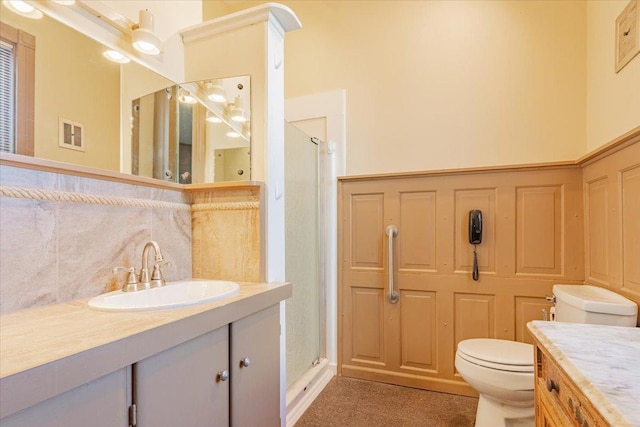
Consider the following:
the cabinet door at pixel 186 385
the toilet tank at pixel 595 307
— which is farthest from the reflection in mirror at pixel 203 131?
the toilet tank at pixel 595 307

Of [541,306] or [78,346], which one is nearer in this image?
[78,346]

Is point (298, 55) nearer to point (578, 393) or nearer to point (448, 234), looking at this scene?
point (448, 234)

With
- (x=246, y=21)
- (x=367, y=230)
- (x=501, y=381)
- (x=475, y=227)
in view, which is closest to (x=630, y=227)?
(x=475, y=227)

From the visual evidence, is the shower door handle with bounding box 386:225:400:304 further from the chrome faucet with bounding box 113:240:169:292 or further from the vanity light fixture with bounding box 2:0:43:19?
the vanity light fixture with bounding box 2:0:43:19

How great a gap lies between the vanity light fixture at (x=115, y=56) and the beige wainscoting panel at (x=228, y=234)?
61 centimetres

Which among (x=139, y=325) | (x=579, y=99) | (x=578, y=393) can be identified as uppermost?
(x=579, y=99)

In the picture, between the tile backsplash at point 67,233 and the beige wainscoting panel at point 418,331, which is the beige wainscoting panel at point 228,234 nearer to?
the tile backsplash at point 67,233

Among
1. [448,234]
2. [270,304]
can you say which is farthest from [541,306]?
[270,304]

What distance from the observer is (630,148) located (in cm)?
142

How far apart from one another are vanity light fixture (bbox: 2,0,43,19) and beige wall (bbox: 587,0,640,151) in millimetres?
2324

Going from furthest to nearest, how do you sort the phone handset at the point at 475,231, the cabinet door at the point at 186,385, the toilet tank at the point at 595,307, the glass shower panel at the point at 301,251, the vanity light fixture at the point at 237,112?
the phone handset at the point at 475,231 → the glass shower panel at the point at 301,251 → the vanity light fixture at the point at 237,112 → the toilet tank at the point at 595,307 → the cabinet door at the point at 186,385

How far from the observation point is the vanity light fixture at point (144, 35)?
1356 millimetres

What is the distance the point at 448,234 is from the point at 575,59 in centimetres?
130

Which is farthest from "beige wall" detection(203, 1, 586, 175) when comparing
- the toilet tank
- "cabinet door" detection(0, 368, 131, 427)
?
"cabinet door" detection(0, 368, 131, 427)
